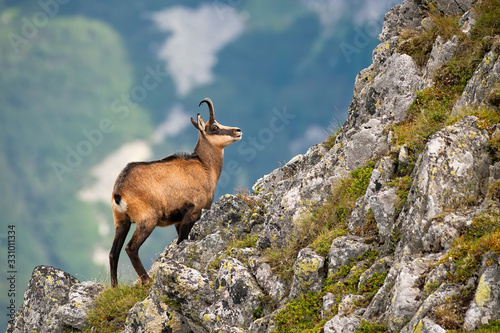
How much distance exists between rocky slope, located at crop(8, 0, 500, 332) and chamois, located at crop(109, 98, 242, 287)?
3.22 ft

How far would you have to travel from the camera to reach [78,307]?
1315 centimetres


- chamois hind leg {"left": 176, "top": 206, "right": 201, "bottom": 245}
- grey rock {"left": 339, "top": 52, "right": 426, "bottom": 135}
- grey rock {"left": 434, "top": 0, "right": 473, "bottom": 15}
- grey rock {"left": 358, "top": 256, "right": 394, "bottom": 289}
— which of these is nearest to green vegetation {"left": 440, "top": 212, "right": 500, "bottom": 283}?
grey rock {"left": 358, "top": 256, "right": 394, "bottom": 289}

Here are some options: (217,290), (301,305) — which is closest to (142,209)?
(217,290)

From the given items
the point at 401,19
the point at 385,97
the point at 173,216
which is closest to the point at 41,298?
the point at 173,216

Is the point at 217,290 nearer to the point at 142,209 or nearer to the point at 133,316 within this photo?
the point at 133,316

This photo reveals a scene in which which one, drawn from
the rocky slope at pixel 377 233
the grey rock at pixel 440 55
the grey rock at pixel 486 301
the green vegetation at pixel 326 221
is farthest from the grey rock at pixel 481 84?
the grey rock at pixel 486 301

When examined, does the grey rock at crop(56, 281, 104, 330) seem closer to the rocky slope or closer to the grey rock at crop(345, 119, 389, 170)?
the rocky slope

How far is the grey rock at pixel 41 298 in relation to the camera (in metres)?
13.9

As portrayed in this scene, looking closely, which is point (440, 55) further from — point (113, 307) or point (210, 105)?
point (113, 307)

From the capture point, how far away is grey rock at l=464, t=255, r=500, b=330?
6.10 m

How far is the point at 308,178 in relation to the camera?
37.7ft

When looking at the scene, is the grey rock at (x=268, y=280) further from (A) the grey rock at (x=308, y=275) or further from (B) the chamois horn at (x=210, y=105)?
(B) the chamois horn at (x=210, y=105)

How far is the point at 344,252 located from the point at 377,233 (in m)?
0.68

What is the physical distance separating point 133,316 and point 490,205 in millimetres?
7443
